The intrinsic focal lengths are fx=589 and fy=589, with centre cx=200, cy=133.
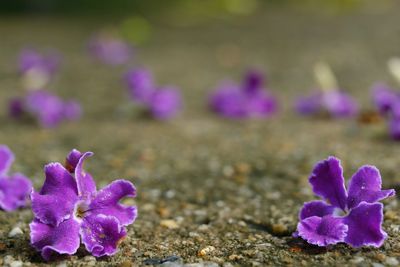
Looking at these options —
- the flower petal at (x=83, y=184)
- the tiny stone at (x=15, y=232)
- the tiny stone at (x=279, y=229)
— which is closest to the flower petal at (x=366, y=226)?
the tiny stone at (x=279, y=229)

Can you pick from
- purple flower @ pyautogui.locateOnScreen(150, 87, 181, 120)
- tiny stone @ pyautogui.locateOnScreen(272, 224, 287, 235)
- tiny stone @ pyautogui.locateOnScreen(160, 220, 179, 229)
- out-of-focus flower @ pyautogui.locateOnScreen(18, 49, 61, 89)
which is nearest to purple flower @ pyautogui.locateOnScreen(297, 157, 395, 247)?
tiny stone @ pyautogui.locateOnScreen(272, 224, 287, 235)

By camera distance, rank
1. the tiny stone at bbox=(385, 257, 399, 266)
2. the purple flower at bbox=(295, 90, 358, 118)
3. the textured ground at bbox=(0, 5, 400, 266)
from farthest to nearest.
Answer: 1. the purple flower at bbox=(295, 90, 358, 118)
2. the textured ground at bbox=(0, 5, 400, 266)
3. the tiny stone at bbox=(385, 257, 399, 266)

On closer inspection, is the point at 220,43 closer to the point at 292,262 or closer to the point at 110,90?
the point at 110,90

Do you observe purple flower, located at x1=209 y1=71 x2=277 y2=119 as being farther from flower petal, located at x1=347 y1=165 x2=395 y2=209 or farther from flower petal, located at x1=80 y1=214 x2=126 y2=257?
flower petal, located at x1=80 y1=214 x2=126 y2=257

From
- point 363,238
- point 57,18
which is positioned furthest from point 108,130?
point 57,18

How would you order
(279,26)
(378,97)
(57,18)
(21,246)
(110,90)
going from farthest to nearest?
(57,18)
(279,26)
(110,90)
(378,97)
(21,246)

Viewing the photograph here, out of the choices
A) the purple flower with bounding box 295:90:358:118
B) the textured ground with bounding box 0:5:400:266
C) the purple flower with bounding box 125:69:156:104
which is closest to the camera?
the textured ground with bounding box 0:5:400:266
